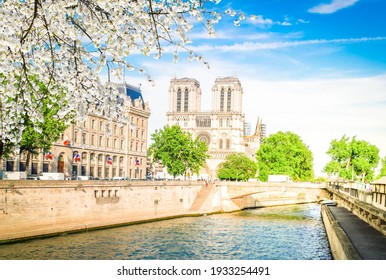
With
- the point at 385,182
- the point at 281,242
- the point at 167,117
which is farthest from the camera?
the point at 167,117

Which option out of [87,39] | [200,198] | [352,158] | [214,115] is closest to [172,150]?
[200,198]

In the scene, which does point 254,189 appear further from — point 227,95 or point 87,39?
point 87,39

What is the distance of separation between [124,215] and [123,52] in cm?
3412

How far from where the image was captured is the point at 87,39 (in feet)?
29.5

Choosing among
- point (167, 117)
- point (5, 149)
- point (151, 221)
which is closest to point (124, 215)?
point (151, 221)

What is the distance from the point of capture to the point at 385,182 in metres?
17.2

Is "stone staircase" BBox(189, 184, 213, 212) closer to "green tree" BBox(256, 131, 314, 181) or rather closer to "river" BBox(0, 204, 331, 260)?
"river" BBox(0, 204, 331, 260)

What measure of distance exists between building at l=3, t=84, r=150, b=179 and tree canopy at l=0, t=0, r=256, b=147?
129ft

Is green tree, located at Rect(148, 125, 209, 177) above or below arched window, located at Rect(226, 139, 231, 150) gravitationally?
below

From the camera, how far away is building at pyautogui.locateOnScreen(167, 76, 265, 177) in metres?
114

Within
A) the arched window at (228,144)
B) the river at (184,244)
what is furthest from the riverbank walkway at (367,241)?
the arched window at (228,144)

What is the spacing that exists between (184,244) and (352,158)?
119 ft

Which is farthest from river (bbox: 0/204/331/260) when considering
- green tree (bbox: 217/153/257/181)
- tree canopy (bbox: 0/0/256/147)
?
green tree (bbox: 217/153/257/181)
